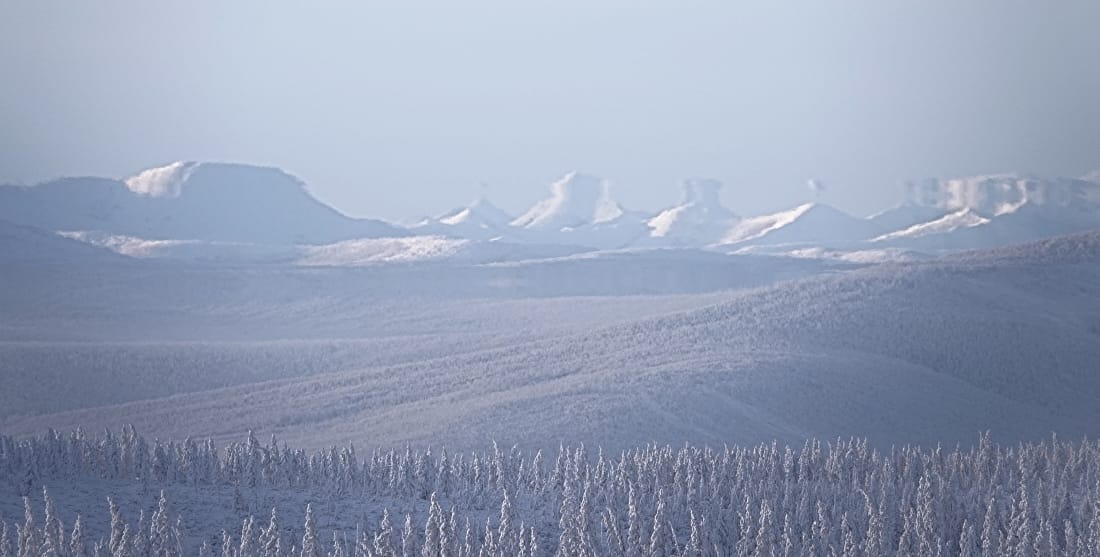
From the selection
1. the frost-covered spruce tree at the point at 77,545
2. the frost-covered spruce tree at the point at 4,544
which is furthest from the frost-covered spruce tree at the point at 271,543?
the frost-covered spruce tree at the point at 4,544

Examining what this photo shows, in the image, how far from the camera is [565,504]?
4612cm

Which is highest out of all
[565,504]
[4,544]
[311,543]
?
[4,544]

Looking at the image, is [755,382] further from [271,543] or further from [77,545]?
[77,545]

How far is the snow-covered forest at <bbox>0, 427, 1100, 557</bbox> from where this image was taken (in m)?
42.0

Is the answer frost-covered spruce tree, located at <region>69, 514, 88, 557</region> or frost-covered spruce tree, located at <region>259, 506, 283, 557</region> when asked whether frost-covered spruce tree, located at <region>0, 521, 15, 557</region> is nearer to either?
frost-covered spruce tree, located at <region>69, 514, 88, 557</region>

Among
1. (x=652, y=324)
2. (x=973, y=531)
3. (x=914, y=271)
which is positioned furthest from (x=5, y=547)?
(x=914, y=271)

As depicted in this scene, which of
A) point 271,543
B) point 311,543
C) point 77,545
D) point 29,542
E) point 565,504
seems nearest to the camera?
point 29,542

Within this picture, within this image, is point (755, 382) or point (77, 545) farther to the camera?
point (755, 382)

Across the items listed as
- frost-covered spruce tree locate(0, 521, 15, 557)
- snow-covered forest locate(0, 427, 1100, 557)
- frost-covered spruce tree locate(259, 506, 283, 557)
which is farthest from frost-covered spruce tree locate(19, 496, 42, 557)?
frost-covered spruce tree locate(259, 506, 283, 557)

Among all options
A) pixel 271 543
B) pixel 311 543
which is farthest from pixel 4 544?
pixel 311 543

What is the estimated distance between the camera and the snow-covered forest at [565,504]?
42031 mm

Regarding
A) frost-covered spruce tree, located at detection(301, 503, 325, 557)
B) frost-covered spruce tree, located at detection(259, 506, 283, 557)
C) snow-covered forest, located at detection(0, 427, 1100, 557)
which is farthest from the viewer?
snow-covered forest, located at detection(0, 427, 1100, 557)

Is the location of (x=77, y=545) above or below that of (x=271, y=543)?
above

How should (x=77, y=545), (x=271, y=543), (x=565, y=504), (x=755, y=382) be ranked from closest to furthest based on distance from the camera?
(x=77, y=545)
(x=271, y=543)
(x=565, y=504)
(x=755, y=382)
